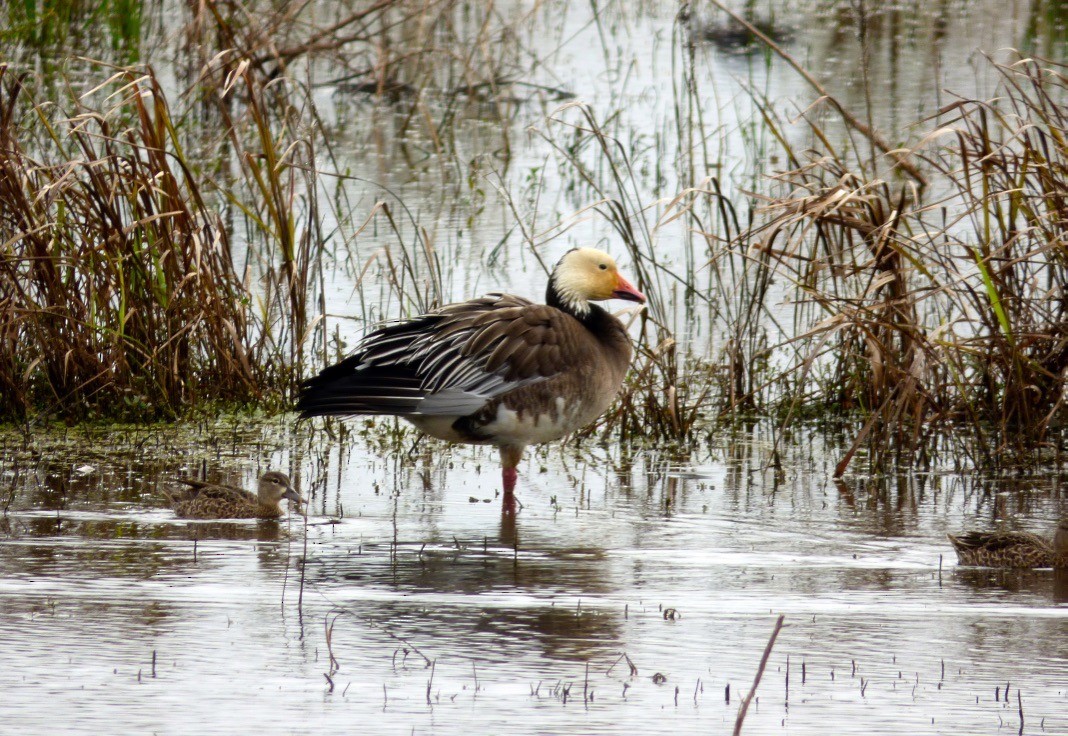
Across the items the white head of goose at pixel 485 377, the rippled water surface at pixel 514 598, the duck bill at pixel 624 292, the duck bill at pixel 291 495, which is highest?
the duck bill at pixel 624 292

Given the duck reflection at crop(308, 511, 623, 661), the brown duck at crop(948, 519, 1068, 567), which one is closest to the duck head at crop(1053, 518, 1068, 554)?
the brown duck at crop(948, 519, 1068, 567)

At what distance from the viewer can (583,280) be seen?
7.65 metres

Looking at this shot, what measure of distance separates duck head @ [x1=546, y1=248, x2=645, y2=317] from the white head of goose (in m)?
0.18

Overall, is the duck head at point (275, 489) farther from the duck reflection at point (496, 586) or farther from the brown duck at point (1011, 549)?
the brown duck at point (1011, 549)

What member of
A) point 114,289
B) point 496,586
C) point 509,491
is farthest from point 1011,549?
point 114,289

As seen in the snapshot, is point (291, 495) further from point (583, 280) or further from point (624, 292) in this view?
point (624, 292)

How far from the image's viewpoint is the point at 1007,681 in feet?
15.7

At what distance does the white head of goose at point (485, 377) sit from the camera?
273 inches

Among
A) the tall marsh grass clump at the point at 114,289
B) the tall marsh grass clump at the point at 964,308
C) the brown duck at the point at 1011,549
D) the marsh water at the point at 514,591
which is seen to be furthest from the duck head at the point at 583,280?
the brown duck at the point at 1011,549

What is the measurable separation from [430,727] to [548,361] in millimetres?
3009

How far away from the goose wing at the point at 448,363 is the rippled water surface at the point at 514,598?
1.59 feet

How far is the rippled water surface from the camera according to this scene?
14.9ft

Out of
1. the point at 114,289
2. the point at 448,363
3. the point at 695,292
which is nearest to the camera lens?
the point at 448,363

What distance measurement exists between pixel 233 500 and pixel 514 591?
5.09 ft
